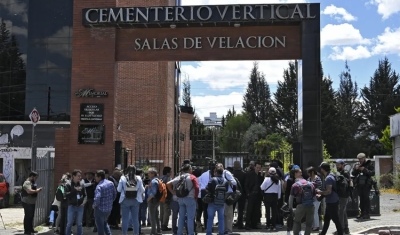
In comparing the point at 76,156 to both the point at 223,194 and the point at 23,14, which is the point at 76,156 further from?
the point at 23,14

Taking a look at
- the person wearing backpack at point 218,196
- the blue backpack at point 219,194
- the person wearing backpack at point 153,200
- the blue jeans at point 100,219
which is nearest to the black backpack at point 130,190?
the blue jeans at point 100,219

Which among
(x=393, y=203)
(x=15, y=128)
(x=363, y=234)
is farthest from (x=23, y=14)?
(x=363, y=234)

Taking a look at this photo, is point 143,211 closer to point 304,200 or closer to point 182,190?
point 182,190

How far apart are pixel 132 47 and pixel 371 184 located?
8.71 meters

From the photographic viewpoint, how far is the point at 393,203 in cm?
2052

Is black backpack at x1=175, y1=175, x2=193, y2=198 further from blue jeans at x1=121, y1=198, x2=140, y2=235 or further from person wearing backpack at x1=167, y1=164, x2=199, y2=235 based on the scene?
blue jeans at x1=121, y1=198, x2=140, y2=235

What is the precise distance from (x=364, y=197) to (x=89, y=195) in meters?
8.36

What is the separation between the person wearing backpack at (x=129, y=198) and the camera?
39.8 ft

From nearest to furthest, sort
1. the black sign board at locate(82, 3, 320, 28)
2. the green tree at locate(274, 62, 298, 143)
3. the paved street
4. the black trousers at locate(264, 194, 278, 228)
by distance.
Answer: the paved street, the black trousers at locate(264, 194, 278, 228), the black sign board at locate(82, 3, 320, 28), the green tree at locate(274, 62, 298, 143)

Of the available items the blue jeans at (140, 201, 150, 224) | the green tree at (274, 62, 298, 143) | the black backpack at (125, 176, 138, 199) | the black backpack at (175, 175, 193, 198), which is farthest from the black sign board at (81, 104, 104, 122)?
the green tree at (274, 62, 298, 143)

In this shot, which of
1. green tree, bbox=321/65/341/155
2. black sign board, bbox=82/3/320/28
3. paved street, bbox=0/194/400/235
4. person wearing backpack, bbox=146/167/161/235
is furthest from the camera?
green tree, bbox=321/65/341/155

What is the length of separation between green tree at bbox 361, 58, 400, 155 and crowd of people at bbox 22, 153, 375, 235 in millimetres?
48505

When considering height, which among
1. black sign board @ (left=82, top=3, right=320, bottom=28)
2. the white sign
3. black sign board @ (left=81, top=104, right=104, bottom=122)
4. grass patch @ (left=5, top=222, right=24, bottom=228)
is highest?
black sign board @ (left=82, top=3, right=320, bottom=28)

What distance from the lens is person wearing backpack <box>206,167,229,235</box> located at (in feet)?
40.4
